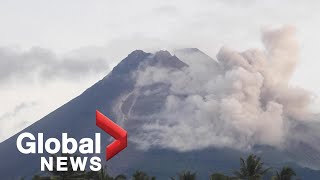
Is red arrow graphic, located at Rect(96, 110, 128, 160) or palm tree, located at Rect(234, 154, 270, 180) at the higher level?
palm tree, located at Rect(234, 154, 270, 180)

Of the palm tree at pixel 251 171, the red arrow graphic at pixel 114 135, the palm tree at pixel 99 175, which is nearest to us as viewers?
the red arrow graphic at pixel 114 135

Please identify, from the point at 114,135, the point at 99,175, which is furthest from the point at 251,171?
the point at 114,135

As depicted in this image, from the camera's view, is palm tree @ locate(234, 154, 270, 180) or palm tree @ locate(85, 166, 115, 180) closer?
palm tree @ locate(85, 166, 115, 180)

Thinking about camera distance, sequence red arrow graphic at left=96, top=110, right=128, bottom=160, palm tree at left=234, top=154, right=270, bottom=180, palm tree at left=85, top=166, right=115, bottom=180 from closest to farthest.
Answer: red arrow graphic at left=96, top=110, right=128, bottom=160 → palm tree at left=85, top=166, right=115, bottom=180 → palm tree at left=234, top=154, right=270, bottom=180

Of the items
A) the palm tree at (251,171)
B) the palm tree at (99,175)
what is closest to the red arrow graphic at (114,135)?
the palm tree at (99,175)

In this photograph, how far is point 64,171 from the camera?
3930 inches

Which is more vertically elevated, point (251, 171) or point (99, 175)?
point (99, 175)

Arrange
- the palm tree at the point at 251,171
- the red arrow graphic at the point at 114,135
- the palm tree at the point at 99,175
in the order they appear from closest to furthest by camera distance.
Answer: the red arrow graphic at the point at 114,135 → the palm tree at the point at 99,175 → the palm tree at the point at 251,171

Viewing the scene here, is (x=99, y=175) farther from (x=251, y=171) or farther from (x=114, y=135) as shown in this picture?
(x=114, y=135)

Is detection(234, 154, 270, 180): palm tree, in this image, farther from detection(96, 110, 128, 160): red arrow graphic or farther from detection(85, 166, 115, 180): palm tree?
detection(96, 110, 128, 160): red arrow graphic

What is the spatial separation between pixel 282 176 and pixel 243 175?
870 cm

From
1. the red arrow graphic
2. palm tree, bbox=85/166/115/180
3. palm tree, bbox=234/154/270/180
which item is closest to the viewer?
the red arrow graphic

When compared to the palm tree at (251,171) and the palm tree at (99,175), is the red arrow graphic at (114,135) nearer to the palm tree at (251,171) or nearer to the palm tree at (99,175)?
the palm tree at (99,175)

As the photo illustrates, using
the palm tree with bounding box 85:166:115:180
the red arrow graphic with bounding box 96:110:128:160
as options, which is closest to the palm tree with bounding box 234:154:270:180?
the palm tree with bounding box 85:166:115:180
